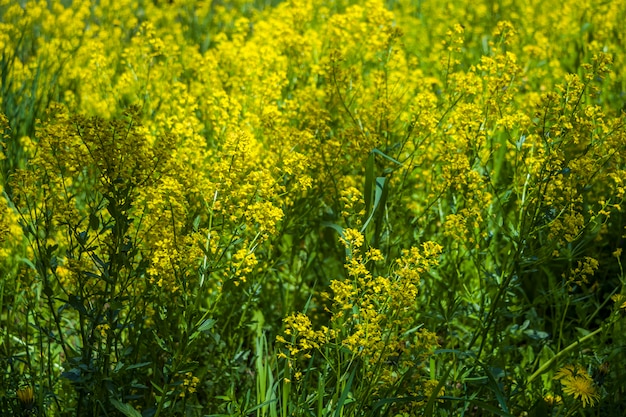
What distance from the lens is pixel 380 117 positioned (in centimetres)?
314

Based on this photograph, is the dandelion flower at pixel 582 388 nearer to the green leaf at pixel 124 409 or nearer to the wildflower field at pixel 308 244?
the wildflower field at pixel 308 244

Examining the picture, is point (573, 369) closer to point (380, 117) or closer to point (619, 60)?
point (380, 117)

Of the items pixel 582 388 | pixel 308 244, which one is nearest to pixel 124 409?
pixel 582 388

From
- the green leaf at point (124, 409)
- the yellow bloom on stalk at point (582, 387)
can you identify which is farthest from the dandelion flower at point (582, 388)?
the green leaf at point (124, 409)

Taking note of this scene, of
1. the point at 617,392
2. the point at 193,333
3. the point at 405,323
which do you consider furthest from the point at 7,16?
the point at 617,392

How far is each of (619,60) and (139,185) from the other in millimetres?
3304

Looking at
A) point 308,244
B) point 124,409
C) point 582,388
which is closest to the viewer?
point 124,409

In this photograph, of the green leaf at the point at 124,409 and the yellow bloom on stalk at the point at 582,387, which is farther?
the yellow bloom on stalk at the point at 582,387

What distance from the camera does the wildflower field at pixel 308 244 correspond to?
2271mm

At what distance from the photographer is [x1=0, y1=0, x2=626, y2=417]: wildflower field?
227 centimetres

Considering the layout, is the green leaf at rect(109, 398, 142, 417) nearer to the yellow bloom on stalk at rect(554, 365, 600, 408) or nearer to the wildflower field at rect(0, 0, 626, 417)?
A: the wildflower field at rect(0, 0, 626, 417)

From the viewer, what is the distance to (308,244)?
3.49 metres

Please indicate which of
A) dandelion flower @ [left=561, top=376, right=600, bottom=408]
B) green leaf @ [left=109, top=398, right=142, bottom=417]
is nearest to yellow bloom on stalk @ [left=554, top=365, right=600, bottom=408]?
dandelion flower @ [left=561, top=376, right=600, bottom=408]

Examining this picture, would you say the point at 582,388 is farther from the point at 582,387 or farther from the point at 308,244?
the point at 308,244
